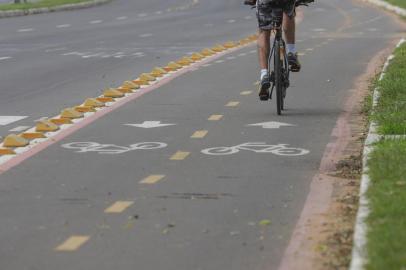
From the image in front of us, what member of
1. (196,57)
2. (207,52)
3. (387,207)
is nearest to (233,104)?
(387,207)

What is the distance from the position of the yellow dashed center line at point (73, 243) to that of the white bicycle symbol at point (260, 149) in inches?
124

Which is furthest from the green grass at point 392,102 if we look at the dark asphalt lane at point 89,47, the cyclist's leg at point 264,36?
the dark asphalt lane at point 89,47

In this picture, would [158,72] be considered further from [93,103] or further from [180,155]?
[180,155]

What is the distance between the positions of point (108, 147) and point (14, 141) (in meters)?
0.87

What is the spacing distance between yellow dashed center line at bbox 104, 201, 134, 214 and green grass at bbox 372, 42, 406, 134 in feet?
10.00

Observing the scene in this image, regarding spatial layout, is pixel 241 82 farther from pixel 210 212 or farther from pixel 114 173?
pixel 210 212

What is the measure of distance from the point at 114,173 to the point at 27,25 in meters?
28.0

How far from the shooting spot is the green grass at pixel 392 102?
1010 centimetres

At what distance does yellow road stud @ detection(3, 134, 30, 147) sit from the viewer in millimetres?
10438

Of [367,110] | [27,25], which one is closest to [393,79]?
[367,110]

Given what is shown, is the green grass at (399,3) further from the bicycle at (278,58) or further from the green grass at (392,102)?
the bicycle at (278,58)

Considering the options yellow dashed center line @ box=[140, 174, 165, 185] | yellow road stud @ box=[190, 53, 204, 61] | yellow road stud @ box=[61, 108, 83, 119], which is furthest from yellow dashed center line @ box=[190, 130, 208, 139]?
yellow road stud @ box=[190, 53, 204, 61]

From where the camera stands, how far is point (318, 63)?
19.9 m

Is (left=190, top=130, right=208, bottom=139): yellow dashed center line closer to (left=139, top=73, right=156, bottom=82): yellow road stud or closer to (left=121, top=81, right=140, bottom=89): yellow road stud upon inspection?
(left=121, top=81, right=140, bottom=89): yellow road stud
